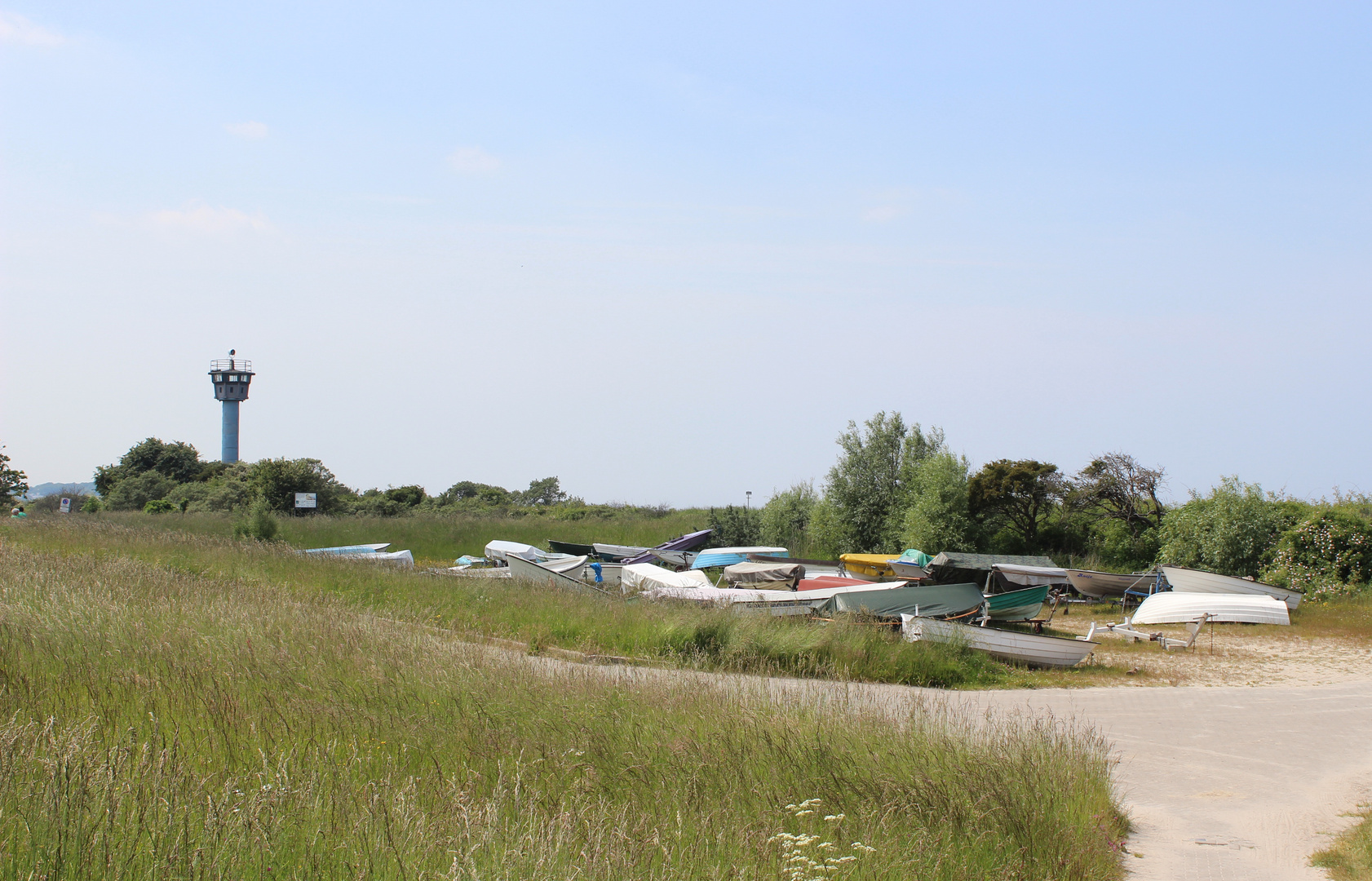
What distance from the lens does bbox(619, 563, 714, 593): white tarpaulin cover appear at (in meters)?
22.1

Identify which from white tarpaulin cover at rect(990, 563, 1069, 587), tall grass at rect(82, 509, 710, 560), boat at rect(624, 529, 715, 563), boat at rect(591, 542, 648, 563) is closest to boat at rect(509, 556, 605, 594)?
boat at rect(624, 529, 715, 563)

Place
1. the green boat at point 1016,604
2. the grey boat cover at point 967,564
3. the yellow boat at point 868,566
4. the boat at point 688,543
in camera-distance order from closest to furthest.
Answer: the green boat at point 1016,604, the grey boat cover at point 967,564, the yellow boat at point 868,566, the boat at point 688,543

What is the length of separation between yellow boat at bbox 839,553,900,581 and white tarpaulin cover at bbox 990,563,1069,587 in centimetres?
309

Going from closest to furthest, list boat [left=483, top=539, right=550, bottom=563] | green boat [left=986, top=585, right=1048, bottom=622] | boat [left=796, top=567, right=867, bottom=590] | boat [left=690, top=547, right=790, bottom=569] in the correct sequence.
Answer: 1. green boat [left=986, top=585, right=1048, bottom=622]
2. boat [left=796, top=567, right=867, bottom=590]
3. boat [left=483, top=539, right=550, bottom=563]
4. boat [left=690, top=547, right=790, bottom=569]

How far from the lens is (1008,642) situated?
1553cm

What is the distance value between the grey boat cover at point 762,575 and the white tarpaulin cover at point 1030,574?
5861 millimetres

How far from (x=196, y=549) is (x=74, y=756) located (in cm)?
1778

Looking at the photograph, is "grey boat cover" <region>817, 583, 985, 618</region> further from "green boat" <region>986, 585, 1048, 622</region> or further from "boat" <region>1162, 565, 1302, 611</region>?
"boat" <region>1162, 565, 1302, 611</region>

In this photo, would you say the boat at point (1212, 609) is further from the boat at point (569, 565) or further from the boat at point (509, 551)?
the boat at point (509, 551)

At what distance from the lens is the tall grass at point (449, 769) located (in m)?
3.64

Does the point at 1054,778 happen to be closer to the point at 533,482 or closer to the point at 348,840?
the point at 348,840

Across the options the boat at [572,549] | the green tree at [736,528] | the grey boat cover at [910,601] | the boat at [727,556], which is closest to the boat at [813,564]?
the boat at [727,556]

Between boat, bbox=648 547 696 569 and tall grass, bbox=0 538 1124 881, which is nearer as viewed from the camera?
tall grass, bbox=0 538 1124 881

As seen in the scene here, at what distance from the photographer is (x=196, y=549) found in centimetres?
1970
